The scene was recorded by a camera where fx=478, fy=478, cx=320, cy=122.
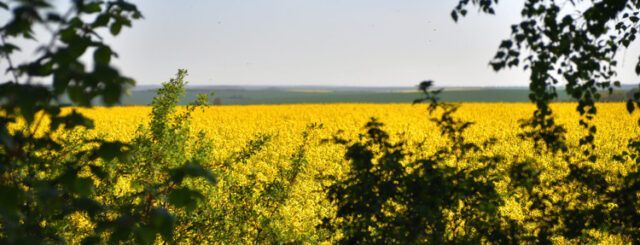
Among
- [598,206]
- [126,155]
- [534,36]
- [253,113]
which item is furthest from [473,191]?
[253,113]

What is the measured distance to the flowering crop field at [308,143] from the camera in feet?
18.0

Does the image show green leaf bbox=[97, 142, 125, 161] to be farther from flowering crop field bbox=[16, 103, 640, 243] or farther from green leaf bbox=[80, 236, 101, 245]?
flowering crop field bbox=[16, 103, 640, 243]

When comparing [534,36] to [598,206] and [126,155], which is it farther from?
[126,155]

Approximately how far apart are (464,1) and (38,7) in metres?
3.73

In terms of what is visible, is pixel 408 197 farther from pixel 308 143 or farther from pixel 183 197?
pixel 308 143

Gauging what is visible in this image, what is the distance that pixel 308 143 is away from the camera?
5383 millimetres

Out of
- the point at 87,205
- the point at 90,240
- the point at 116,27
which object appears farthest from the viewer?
the point at 90,240

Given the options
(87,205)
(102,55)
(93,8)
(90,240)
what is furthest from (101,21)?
(90,240)

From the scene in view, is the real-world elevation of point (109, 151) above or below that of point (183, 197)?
above

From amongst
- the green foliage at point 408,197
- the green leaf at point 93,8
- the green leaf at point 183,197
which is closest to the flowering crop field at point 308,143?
the green foliage at point 408,197

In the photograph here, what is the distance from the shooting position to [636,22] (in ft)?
16.5

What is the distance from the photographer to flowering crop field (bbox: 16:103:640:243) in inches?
216

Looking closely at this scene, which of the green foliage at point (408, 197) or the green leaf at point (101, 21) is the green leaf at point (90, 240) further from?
the green foliage at point (408, 197)

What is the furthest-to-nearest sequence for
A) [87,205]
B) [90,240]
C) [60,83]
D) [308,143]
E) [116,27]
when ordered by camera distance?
1. [308,143]
2. [90,240]
3. [116,27]
4. [87,205]
5. [60,83]
